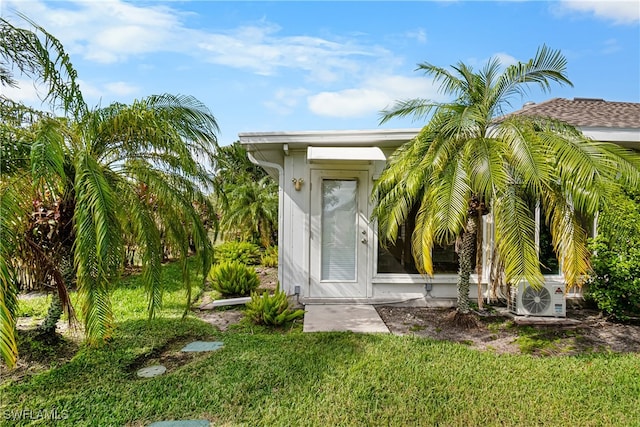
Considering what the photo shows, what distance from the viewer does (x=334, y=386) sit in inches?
158

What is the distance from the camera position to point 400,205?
6090 mm

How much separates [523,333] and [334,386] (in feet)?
13.3

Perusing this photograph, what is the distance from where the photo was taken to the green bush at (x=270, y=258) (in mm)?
13016

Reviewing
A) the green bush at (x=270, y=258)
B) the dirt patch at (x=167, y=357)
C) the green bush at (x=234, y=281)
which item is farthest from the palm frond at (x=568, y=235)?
the green bush at (x=270, y=258)

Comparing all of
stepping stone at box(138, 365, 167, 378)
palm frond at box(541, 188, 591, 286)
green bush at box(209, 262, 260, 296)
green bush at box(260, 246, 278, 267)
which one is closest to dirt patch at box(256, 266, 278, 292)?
green bush at box(260, 246, 278, 267)

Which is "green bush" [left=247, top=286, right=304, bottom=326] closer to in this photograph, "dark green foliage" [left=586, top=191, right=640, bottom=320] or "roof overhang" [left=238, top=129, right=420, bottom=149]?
"roof overhang" [left=238, top=129, right=420, bottom=149]

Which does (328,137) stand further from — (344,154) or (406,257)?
(406,257)

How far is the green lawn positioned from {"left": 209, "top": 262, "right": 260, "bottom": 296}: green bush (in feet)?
8.95

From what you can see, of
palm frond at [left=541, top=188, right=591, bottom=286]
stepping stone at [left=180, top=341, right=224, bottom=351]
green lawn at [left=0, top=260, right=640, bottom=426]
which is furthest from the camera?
stepping stone at [left=180, top=341, right=224, bottom=351]

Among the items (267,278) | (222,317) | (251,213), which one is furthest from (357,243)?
(251,213)

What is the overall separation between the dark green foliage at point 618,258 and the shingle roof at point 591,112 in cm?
216

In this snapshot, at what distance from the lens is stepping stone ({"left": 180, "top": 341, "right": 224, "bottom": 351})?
5246 millimetres

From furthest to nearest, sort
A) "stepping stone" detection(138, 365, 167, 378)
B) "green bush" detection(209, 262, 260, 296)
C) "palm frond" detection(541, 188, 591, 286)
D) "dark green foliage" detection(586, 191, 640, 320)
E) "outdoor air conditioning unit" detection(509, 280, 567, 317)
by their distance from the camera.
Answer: "green bush" detection(209, 262, 260, 296), "outdoor air conditioning unit" detection(509, 280, 567, 317), "dark green foliage" detection(586, 191, 640, 320), "palm frond" detection(541, 188, 591, 286), "stepping stone" detection(138, 365, 167, 378)

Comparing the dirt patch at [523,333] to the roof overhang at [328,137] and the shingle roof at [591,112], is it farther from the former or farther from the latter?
the shingle roof at [591,112]
